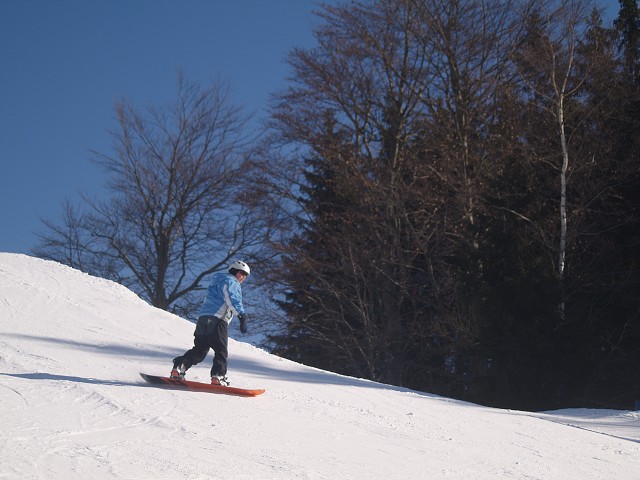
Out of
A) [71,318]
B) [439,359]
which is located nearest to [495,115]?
[439,359]

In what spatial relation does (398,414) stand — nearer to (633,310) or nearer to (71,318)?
(71,318)

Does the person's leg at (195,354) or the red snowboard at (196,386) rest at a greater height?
the person's leg at (195,354)

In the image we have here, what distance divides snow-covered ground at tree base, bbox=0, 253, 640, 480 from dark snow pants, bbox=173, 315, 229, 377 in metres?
0.45

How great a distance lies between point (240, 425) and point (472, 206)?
1362cm

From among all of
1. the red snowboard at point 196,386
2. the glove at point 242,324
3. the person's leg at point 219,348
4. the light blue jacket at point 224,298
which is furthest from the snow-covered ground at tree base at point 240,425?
the light blue jacket at point 224,298

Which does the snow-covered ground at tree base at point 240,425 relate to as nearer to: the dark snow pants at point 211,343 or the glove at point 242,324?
the dark snow pants at point 211,343

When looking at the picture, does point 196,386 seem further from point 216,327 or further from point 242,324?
point 242,324

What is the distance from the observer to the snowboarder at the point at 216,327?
28.5 ft

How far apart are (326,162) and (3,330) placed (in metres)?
13.3

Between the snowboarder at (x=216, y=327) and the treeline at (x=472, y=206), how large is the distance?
26.4 feet

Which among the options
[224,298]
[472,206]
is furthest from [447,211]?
[224,298]

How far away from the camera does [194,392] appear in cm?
839

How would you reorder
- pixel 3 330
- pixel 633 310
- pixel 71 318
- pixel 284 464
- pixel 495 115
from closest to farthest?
pixel 284 464 → pixel 3 330 → pixel 71 318 → pixel 633 310 → pixel 495 115

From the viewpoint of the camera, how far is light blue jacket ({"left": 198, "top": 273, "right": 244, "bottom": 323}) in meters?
8.70
